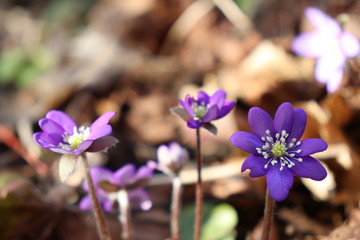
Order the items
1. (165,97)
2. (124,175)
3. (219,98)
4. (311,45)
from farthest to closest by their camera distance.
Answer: (165,97) < (311,45) < (124,175) < (219,98)

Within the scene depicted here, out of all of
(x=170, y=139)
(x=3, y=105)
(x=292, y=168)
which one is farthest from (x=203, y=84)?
(x=292, y=168)

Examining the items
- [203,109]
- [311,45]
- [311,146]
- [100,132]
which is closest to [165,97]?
[311,45]

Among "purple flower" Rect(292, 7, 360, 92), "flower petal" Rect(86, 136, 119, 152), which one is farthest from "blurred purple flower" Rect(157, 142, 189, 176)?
"purple flower" Rect(292, 7, 360, 92)

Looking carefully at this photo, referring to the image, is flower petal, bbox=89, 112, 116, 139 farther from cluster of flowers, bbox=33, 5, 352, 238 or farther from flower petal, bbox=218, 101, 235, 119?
flower petal, bbox=218, 101, 235, 119

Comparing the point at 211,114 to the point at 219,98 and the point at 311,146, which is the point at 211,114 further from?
the point at 311,146

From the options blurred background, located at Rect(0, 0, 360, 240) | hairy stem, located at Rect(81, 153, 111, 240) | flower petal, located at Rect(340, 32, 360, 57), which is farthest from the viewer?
blurred background, located at Rect(0, 0, 360, 240)

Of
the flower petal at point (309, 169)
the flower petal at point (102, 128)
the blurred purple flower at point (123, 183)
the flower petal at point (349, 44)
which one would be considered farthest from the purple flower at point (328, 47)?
the flower petal at point (102, 128)

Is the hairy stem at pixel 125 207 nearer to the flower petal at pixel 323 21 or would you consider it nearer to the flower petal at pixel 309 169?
the flower petal at pixel 309 169

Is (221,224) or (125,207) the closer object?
(125,207)

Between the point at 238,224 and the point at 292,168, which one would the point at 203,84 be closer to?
the point at 238,224
